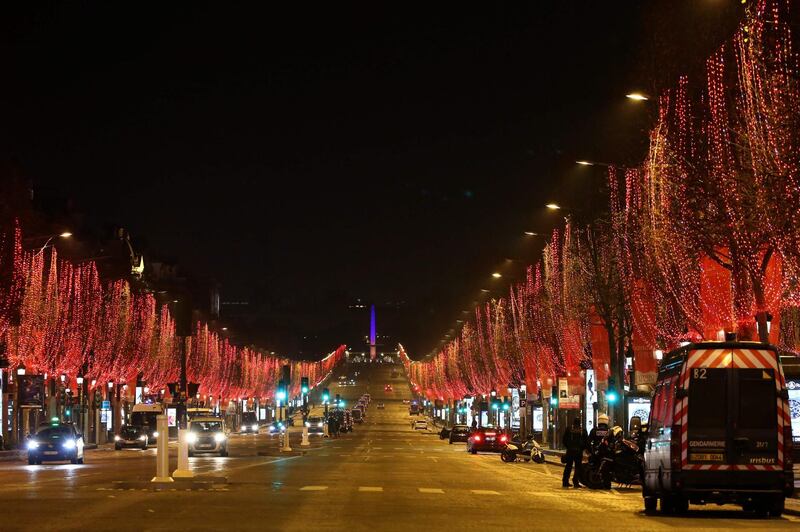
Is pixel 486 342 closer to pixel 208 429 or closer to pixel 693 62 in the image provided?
pixel 208 429

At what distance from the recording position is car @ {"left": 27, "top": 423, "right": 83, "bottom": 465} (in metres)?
56.0

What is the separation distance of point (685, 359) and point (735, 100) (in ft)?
44.7

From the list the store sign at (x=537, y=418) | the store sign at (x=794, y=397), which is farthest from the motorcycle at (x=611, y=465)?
the store sign at (x=537, y=418)

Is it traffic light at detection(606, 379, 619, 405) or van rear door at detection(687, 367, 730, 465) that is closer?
van rear door at detection(687, 367, 730, 465)

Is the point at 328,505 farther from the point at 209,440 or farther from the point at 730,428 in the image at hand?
the point at 209,440

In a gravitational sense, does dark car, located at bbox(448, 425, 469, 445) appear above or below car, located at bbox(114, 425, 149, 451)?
below

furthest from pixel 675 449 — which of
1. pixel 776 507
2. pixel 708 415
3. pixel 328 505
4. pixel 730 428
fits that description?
pixel 328 505

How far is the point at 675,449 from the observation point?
25.7m

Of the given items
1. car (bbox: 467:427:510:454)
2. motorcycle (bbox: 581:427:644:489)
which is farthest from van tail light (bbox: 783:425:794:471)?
car (bbox: 467:427:510:454)

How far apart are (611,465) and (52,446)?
26950mm

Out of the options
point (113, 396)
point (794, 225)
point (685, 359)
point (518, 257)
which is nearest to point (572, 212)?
point (794, 225)

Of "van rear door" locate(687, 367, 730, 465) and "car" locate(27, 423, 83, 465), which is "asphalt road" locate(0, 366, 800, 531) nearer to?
"van rear door" locate(687, 367, 730, 465)

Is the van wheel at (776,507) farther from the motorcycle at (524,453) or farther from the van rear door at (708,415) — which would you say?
the motorcycle at (524,453)

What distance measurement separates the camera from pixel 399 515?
2428 centimetres
